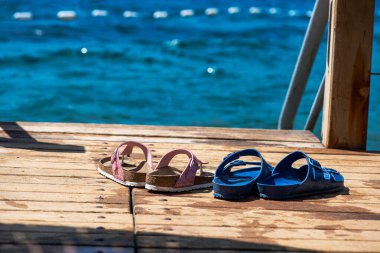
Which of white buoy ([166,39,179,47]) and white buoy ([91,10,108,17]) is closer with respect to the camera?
white buoy ([166,39,179,47])

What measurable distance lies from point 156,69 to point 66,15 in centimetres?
538

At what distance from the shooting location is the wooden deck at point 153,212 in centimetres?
289

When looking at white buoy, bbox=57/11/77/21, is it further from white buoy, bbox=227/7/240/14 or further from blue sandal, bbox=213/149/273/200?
blue sandal, bbox=213/149/273/200

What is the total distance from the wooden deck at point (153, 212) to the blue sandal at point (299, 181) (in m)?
0.06

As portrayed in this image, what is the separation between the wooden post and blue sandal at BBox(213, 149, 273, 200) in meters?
0.78

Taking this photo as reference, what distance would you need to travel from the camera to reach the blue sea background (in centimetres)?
1137

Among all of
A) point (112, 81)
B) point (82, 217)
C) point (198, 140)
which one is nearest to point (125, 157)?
point (198, 140)

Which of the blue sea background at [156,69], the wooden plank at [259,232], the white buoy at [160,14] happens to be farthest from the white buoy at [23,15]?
the wooden plank at [259,232]

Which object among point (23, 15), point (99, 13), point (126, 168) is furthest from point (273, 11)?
point (126, 168)

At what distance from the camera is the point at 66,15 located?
18328 mm

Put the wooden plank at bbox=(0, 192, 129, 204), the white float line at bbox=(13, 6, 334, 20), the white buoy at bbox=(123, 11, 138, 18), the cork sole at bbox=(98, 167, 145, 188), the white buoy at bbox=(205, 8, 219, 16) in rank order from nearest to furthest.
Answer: the wooden plank at bbox=(0, 192, 129, 204) < the cork sole at bbox=(98, 167, 145, 188) < the white float line at bbox=(13, 6, 334, 20) < the white buoy at bbox=(123, 11, 138, 18) < the white buoy at bbox=(205, 8, 219, 16)

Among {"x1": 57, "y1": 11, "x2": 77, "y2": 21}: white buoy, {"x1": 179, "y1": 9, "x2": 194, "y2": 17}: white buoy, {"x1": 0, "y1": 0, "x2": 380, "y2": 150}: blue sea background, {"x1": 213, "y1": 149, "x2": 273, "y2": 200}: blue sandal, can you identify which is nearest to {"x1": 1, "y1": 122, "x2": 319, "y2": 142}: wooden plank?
{"x1": 213, "y1": 149, "x2": 273, "y2": 200}: blue sandal

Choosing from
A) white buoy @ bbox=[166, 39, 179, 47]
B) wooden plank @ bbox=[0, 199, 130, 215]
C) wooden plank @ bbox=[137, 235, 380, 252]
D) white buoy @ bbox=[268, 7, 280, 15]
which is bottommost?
wooden plank @ bbox=[137, 235, 380, 252]

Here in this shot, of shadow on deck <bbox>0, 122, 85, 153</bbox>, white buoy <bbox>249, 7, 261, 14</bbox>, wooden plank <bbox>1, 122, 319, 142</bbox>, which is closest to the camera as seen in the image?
shadow on deck <bbox>0, 122, 85, 153</bbox>
